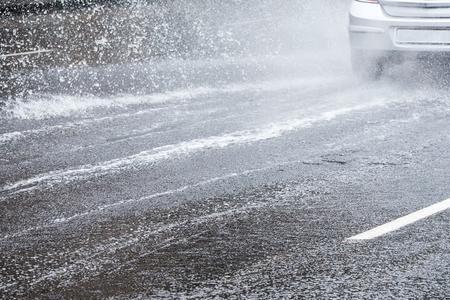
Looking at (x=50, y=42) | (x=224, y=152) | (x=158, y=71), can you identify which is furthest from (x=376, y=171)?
(x=50, y=42)

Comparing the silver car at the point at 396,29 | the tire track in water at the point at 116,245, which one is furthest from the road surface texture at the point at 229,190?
the silver car at the point at 396,29

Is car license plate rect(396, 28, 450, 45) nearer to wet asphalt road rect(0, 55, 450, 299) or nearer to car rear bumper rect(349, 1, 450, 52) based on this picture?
car rear bumper rect(349, 1, 450, 52)

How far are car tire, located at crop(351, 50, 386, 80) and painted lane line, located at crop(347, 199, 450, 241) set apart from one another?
4456mm

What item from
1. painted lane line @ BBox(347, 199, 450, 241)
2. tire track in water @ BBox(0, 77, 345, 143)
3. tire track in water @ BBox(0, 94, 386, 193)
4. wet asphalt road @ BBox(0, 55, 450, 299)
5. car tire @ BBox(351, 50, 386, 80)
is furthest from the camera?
car tire @ BBox(351, 50, 386, 80)

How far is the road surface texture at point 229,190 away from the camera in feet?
16.0

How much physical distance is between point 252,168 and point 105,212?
1502mm

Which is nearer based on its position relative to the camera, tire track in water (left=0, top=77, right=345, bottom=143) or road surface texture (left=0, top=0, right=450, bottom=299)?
road surface texture (left=0, top=0, right=450, bottom=299)

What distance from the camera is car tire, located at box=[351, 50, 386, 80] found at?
1041 cm

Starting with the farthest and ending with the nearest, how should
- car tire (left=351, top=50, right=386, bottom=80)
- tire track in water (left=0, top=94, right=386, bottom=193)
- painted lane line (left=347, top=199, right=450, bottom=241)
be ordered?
car tire (left=351, top=50, right=386, bottom=80) → tire track in water (left=0, top=94, right=386, bottom=193) → painted lane line (left=347, top=199, right=450, bottom=241)

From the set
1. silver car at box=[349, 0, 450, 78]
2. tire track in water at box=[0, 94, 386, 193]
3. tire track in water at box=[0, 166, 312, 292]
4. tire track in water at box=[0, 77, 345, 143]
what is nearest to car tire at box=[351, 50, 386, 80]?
silver car at box=[349, 0, 450, 78]

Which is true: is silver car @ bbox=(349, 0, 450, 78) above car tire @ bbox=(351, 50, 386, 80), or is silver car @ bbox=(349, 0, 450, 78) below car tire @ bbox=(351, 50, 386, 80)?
above

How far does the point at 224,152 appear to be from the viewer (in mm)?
7668

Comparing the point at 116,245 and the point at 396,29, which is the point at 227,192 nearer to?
the point at 116,245

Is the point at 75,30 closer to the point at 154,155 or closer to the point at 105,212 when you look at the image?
the point at 154,155
